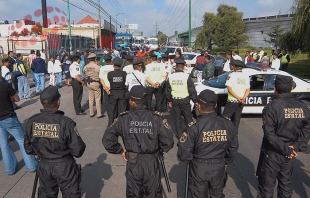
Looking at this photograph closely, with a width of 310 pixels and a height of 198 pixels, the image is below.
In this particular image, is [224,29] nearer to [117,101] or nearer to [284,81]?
[117,101]

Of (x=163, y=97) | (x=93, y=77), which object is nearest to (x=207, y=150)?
(x=163, y=97)

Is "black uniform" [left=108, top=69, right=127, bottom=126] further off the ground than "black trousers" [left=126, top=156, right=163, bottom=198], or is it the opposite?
"black uniform" [left=108, top=69, right=127, bottom=126]

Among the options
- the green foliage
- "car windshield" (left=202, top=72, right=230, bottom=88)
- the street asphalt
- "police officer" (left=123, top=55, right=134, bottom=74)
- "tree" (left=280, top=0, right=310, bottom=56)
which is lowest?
the street asphalt

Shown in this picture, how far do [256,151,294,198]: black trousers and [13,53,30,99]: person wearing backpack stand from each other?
9.63 meters

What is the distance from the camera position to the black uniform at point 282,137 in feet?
10.7

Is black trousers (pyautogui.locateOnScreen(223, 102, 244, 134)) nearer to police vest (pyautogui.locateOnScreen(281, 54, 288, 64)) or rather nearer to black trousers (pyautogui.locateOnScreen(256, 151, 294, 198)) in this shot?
black trousers (pyautogui.locateOnScreen(256, 151, 294, 198))

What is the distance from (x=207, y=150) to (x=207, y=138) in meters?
0.14

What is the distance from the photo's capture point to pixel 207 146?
2.92m

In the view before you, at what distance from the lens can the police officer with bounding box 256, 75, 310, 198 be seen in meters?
3.26

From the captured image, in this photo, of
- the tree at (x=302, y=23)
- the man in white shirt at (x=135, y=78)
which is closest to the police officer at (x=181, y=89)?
the man in white shirt at (x=135, y=78)

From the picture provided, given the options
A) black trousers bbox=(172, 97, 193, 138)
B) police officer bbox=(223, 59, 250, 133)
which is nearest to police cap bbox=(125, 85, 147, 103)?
black trousers bbox=(172, 97, 193, 138)

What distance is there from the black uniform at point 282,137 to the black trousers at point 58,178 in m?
2.26

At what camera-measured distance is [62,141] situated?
2.95m

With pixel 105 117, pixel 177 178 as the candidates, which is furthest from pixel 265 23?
pixel 177 178
